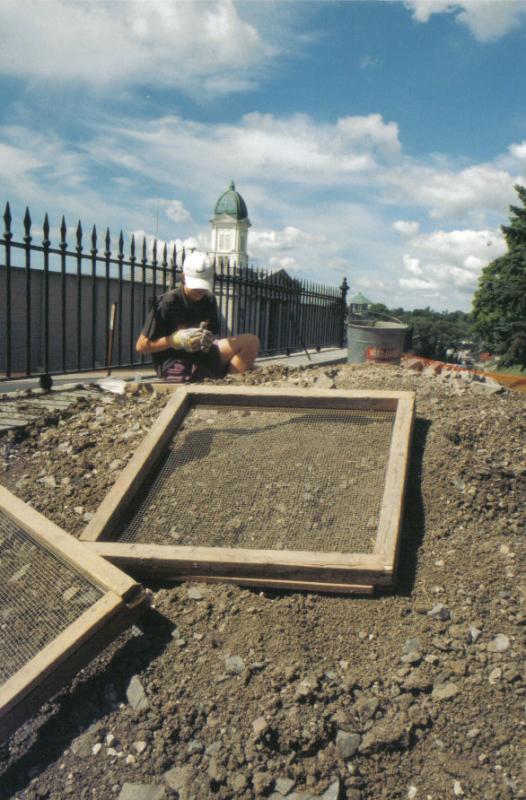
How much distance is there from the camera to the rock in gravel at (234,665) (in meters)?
2.22

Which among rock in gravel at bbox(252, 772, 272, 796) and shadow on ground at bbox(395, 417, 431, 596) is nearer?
rock in gravel at bbox(252, 772, 272, 796)

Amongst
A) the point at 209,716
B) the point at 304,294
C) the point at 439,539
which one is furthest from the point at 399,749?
the point at 304,294

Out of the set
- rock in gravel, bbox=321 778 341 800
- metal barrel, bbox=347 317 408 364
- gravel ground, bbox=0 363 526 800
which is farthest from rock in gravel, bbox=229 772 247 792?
metal barrel, bbox=347 317 408 364

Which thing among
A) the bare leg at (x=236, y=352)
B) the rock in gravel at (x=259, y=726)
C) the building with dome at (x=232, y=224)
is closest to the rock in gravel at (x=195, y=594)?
the rock in gravel at (x=259, y=726)

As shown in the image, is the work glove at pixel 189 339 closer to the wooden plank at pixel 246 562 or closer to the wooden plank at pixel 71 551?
the wooden plank at pixel 71 551

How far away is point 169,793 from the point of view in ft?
6.22

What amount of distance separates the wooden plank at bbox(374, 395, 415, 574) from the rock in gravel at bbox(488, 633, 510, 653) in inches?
17.1

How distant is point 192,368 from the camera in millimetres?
5438

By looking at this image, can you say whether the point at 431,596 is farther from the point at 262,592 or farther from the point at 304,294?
the point at 304,294

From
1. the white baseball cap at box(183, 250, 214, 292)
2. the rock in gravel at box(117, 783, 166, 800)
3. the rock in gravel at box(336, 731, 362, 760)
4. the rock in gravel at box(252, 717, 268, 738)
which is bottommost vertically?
the rock in gravel at box(117, 783, 166, 800)

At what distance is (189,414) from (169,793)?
2204 mm

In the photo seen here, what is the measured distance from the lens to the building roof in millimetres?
57369

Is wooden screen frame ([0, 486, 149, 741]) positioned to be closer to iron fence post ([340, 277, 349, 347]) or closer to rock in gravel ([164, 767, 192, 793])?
rock in gravel ([164, 767, 192, 793])

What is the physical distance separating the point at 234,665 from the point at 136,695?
0.35m
